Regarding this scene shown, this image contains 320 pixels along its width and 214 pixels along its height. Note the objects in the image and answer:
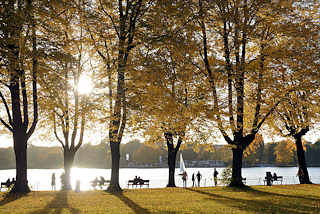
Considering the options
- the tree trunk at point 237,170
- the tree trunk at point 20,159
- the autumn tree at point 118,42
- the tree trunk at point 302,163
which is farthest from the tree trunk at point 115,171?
the tree trunk at point 302,163

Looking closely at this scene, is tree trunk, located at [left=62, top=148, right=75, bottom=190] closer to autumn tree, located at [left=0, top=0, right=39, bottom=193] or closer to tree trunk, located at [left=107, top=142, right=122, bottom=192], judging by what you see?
autumn tree, located at [left=0, top=0, right=39, bottom=193]

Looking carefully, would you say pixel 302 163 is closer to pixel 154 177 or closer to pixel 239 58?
pixel 239 58

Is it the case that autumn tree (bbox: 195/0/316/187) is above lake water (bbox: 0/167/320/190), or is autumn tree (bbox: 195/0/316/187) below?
above

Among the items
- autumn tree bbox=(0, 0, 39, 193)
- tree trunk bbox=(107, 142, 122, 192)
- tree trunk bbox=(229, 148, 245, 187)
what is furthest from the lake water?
tree trunk bbox=(107, 142, 122, 192)

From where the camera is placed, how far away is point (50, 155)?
542ft

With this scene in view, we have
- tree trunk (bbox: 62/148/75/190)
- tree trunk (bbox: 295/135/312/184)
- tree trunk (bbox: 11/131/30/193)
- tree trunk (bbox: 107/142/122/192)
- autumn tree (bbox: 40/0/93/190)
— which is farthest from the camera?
tree trunk (bbox: 295/135/312/184)

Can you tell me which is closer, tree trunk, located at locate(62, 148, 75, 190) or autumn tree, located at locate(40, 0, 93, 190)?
autumn tree, located at locate(40, 0, 93, 190)

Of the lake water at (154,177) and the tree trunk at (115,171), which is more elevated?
the tree trunk at (115,171)

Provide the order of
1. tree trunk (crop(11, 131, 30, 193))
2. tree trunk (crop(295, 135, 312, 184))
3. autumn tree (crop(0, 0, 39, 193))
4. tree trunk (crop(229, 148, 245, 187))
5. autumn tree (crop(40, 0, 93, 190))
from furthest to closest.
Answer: tree trunk (crop(295, 135, 312, 184)) < tree trunk (crop(229, 148, 245, 187)) < tree trunk (crop(11, 131, 30, 193)) < autumn tree (crop(40, 0, 93, 190)) < autumn tree (crop(0, 0, 39, 193))

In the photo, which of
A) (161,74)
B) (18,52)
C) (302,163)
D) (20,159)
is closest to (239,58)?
(161,74)

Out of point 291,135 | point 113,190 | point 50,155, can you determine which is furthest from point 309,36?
point 50,155

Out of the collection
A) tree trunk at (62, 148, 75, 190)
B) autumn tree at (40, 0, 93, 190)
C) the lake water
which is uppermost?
autumn tree at (40, 0, 93, 190)

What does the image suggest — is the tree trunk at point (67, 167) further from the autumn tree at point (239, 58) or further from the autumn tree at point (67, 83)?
the autumn tree at point (239, 58)

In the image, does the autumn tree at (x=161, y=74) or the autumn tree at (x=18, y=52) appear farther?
the autumn tree at (x=161, y=74)
